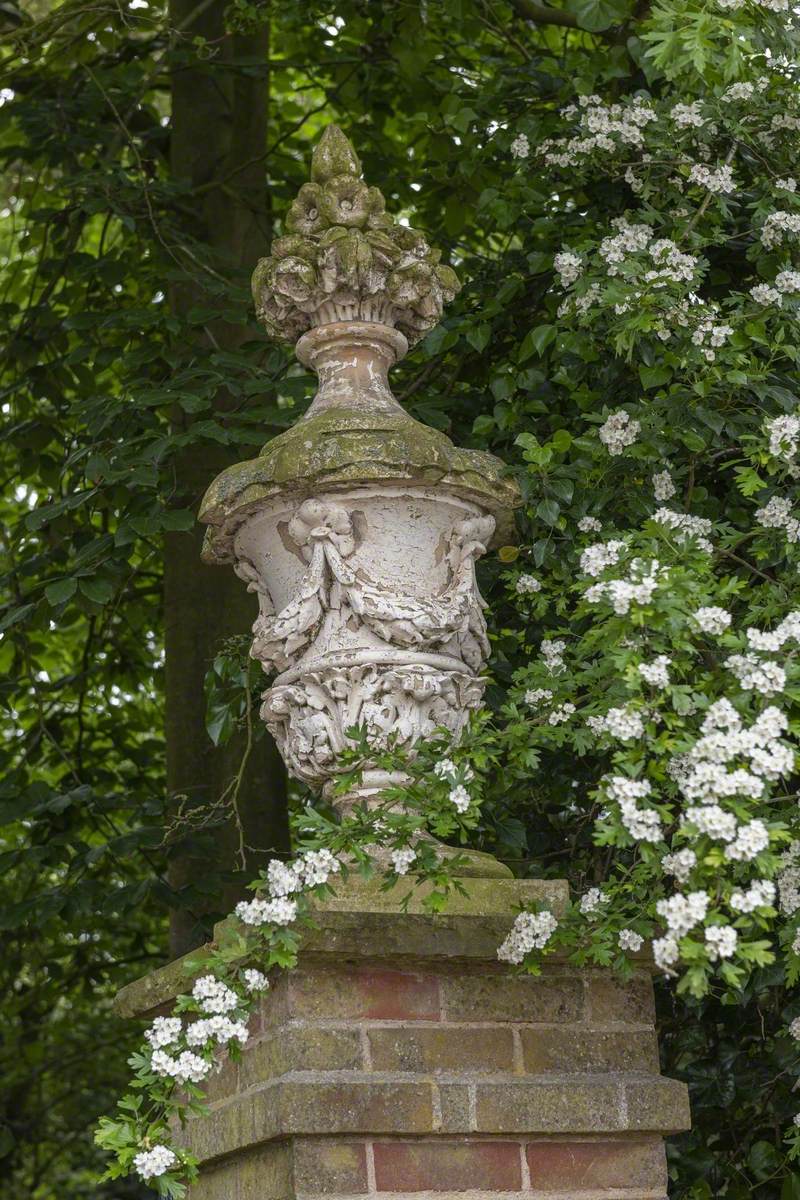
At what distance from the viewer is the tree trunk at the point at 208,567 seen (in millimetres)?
5332

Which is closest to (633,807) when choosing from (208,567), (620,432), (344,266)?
(620,432)

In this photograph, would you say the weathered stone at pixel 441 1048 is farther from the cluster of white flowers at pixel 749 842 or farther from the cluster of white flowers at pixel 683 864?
the cluster of white flowers at pixel 749 842

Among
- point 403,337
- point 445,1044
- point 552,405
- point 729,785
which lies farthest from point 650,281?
point 445,1044

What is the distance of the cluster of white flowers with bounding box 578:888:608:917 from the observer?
307cm

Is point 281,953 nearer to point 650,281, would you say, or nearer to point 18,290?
point 650,281

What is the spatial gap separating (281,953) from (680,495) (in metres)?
1.70

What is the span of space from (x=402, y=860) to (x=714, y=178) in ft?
6.14

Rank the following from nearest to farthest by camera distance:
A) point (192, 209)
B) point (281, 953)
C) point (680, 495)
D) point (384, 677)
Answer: point (281, 953), point (384, 677), point (680, 495), point (192, 209)

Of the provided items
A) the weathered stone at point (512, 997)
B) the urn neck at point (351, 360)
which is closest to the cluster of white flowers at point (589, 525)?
the urn neck at point (351, 360)

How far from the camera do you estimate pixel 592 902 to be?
3.09 m

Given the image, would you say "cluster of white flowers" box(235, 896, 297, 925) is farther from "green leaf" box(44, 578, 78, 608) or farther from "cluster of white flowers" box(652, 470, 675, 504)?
"green leaf" box(44, 578, 78, 608)

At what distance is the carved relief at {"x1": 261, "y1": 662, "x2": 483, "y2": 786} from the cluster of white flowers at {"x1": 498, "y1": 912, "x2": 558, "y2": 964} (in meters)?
0.41

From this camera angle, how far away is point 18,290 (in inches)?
274

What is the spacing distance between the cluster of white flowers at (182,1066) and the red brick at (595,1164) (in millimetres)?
610
